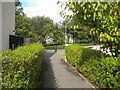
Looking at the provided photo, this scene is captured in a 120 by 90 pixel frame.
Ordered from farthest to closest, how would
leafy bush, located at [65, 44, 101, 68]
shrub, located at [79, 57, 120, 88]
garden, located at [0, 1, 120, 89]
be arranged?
leafy bush, located at [65, 44, 101, 68], shrub, located at [79, 57, 120, 88], garden, located at [0, 1, 120, 89]

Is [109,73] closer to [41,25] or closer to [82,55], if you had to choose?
[82,55]

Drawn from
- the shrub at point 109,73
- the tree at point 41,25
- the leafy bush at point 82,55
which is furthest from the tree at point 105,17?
the tree at point 41,25

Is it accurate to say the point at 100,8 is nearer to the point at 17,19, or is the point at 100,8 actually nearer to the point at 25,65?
the point at 25,65

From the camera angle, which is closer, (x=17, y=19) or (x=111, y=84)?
(x=111, y=84)

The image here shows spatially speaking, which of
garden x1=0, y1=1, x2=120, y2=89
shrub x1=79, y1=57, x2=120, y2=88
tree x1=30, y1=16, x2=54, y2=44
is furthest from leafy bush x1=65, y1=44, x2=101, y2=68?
tree x1=30, y1=16, x2=54, y2=44

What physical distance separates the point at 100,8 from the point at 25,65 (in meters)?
2.35

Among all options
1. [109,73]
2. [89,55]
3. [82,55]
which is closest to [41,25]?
[82,55]

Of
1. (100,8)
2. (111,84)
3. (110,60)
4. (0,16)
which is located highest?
(0,16)

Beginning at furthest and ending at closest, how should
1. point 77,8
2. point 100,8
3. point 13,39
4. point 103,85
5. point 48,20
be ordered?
point 48,20, point 13,39, point 103,85, point 77,8, point 100,8

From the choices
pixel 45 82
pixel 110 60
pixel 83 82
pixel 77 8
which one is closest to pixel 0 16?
pixel 45 82

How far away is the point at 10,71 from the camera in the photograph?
2.63 meters

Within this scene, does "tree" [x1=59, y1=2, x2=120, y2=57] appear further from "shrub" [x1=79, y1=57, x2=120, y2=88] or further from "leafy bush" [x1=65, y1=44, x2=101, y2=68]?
"leafy bush" [x1=65, y1=44, x2=101, y2=68]

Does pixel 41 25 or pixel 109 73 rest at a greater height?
pixel 41 25

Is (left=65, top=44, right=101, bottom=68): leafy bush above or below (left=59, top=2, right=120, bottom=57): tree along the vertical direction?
below
